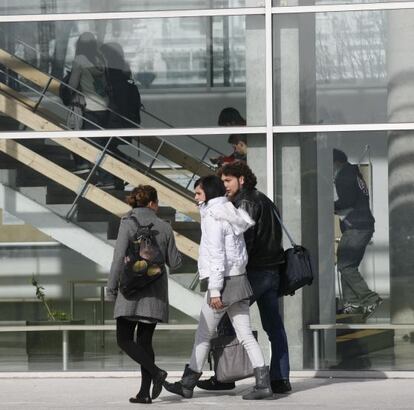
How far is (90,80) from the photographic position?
42.9 ft

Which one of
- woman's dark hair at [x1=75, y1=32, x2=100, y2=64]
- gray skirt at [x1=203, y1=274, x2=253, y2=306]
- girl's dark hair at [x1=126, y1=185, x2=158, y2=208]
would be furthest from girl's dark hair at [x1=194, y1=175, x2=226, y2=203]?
woman's dark hair at [x1=75, y1=32, x2=100, y2=64]

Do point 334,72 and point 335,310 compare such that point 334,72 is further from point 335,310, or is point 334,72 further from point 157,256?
point 157,256

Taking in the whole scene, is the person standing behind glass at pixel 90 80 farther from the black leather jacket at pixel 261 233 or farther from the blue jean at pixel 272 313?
the blue jean at pixel 272 313

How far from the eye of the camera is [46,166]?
1302 cm

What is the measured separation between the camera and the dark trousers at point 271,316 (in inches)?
427

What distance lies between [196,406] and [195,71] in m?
3.67

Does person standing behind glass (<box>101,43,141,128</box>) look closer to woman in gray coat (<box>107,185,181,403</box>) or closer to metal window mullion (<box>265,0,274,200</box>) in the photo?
metal window mullion (<box>265,0,274,200</box>)

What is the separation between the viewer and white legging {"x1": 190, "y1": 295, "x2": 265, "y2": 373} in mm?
10570

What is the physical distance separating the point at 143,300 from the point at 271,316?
107cm

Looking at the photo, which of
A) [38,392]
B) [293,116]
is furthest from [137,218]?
[293,116]

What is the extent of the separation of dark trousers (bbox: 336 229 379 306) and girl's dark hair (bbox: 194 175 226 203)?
8.32 feet

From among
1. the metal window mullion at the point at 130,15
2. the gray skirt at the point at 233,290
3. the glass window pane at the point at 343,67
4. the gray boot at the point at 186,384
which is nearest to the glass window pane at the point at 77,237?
the glass window pane at the point at 343,67

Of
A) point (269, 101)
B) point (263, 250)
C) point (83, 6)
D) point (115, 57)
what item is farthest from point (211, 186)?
point (83, 6)

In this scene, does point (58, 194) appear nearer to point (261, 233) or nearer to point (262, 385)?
point (261, 233)
